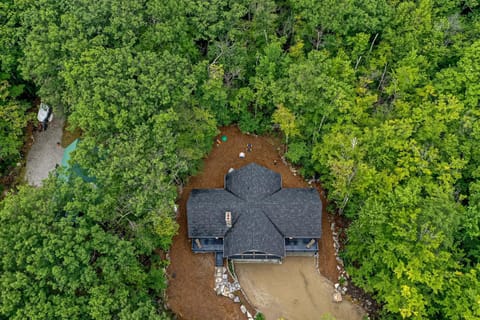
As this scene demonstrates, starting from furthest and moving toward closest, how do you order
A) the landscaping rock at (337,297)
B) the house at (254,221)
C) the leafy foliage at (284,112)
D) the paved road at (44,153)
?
the paved road at (44,153), the landscaping rock at (337,297), the house at (254,221), the leafy foliage at (284,112)

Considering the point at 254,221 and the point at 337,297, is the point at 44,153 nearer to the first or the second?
the point at 254,221

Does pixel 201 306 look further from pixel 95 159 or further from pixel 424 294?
pixel 424 294

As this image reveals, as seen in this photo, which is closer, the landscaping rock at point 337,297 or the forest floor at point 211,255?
the forest floor at point 211,255

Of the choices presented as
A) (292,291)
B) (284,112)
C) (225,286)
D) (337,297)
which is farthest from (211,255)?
(284,112)

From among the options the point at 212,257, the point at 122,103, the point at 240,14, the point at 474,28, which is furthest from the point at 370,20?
the point at 212,257

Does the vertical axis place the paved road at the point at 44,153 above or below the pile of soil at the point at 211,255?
above

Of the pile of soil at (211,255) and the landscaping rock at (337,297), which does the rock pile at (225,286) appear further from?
the landscaping rock at (337,297)

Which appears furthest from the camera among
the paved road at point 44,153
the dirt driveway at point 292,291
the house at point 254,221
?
the paved road at point 44,153

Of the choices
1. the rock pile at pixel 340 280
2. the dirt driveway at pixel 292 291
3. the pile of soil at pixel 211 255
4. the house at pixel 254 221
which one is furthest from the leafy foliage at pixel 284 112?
the dirt driveway at pixel 292 291
